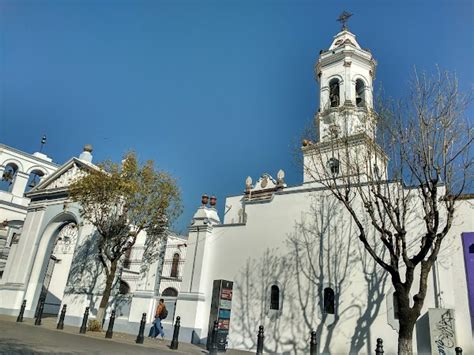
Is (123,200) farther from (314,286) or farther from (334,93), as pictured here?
(334,93)

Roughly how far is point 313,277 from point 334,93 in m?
11.3

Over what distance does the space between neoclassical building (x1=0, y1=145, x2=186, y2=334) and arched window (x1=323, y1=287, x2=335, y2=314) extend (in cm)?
742

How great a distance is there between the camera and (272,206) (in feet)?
57.0

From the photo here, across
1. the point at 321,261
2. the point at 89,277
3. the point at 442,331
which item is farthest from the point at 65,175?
the point at 442,331

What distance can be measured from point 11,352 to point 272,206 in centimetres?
1192

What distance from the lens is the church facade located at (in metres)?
12.4

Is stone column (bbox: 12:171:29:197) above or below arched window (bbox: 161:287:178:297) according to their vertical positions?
above

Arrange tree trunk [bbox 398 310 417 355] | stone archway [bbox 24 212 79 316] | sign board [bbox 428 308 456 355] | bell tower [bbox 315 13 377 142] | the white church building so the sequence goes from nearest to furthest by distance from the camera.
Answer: tree trunk [bbox 398 310 417 355] < sign board [bbox 428 308 456 355] < the white church building < bell tower [bbox 315 13 377 142] < stone archway [bbox 24 212 79 316]


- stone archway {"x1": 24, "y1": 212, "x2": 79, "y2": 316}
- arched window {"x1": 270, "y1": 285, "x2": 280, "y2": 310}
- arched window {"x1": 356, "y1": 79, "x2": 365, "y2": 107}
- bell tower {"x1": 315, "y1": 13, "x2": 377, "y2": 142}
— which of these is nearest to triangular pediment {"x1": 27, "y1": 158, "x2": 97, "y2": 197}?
stone archway {"x1": 24, "y1": 212, "x2": 79, "y2": 316}

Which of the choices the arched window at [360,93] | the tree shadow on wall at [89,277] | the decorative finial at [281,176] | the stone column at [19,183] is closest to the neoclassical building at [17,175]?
the stone column at [19,183]

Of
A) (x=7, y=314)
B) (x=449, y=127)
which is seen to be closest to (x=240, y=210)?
(x=7, y=314)

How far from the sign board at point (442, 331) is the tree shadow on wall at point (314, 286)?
183 cm

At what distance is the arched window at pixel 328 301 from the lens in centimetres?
1421

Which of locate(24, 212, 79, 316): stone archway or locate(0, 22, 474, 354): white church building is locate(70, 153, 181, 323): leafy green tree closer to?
locate(0, 22, 474, 354): white church building
